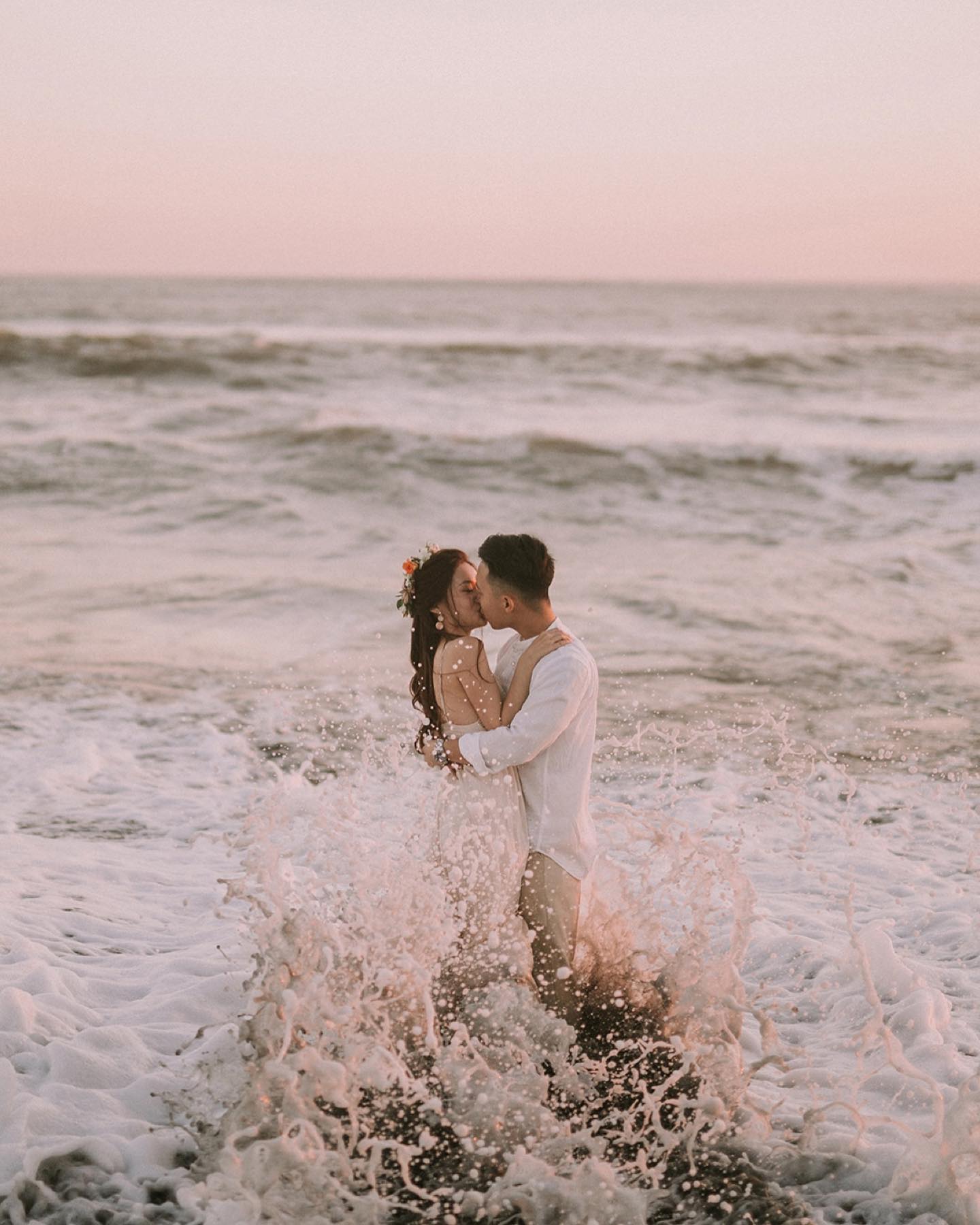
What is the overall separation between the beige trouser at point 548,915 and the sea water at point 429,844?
5.7 inches

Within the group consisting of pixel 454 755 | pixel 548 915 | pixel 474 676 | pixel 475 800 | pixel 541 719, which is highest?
pixel 474 676

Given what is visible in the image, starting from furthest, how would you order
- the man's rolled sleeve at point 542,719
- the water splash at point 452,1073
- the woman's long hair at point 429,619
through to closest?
the woman's long hair at point 429,619
the man's rolled sleeve at point 542,719
the water splash at point 452,1073

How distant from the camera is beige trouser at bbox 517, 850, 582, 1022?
4.62 meters

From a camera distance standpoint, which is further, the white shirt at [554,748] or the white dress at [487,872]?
the white dress at [487,872]

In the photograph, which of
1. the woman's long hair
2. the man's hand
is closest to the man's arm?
the man's hand

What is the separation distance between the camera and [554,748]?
4.61 meters

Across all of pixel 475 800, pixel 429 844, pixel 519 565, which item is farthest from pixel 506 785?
pixel 519 565

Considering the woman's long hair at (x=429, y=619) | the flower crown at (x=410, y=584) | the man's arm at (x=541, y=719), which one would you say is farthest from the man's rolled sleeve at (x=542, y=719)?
the flower crown at (x=410, y=584)

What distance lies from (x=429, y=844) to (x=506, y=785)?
657mm

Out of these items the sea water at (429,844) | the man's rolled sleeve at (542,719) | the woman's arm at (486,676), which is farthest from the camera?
the woman's arm at (486,676)

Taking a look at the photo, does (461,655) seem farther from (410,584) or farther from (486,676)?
(410,584)

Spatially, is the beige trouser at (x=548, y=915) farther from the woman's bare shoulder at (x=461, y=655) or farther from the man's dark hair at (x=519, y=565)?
the man's dark hair at (x=519, y=565)

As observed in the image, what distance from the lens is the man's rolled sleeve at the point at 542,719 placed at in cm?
443

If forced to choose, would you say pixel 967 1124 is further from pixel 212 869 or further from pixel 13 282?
pixel 13 282
